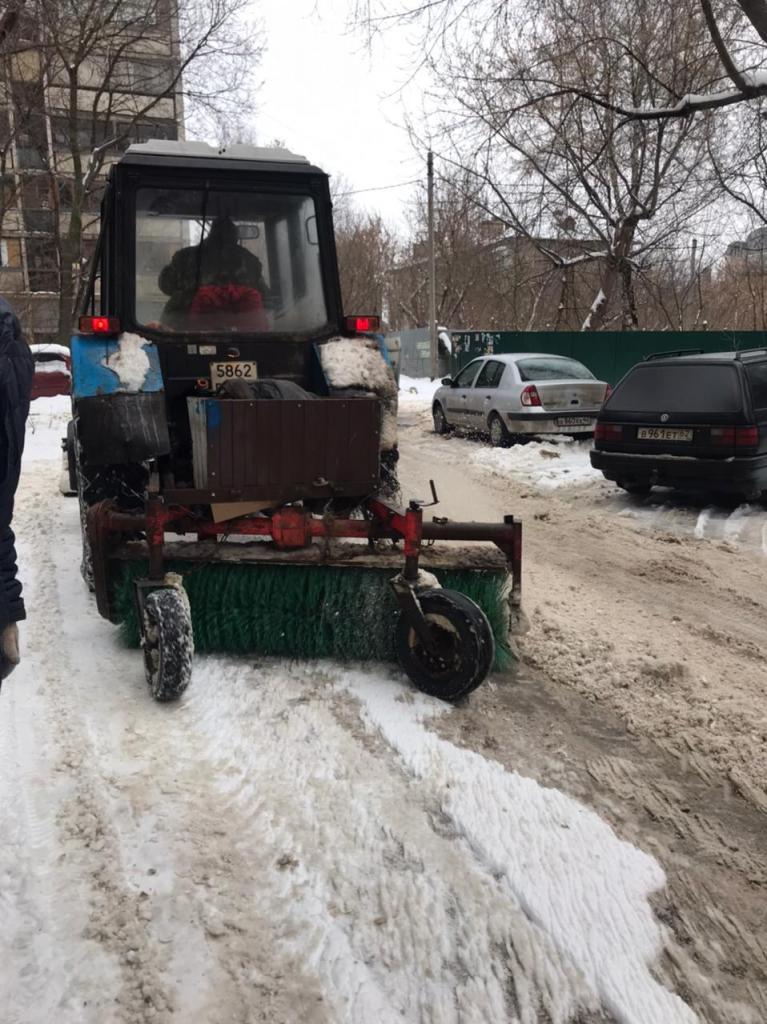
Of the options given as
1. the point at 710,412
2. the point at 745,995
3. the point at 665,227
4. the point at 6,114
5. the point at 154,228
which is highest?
the point at 6,114

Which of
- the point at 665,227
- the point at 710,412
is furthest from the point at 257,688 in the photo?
the point at 665,227

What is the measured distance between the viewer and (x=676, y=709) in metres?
3.85

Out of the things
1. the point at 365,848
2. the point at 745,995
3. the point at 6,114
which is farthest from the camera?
the point at 6,114

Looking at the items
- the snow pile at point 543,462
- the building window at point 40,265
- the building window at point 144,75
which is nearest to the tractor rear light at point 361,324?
the snow pile at point 543,462

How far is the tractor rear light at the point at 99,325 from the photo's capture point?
4.51 metres

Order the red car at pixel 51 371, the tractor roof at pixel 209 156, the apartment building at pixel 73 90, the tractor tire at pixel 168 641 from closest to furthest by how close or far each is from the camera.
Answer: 1. the tractor tire at pixel 168 641
2. the tractor roof at pixel 209 156
3. the apartment building at pixel 73 90
4. the red car at pixel 51 371

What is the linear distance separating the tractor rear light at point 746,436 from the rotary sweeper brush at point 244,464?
4271 mm

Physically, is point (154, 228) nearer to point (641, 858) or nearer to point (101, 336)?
point (101, 336)

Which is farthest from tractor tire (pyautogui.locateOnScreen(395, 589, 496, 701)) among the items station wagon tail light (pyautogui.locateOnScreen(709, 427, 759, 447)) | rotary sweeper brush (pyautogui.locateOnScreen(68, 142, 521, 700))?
station wagon tail light (pyautogui.locateOnScreen(709, 427, 759, 447))

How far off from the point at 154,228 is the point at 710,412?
218 inches

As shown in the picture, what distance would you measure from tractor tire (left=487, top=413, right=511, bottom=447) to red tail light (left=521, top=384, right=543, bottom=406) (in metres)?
0.61

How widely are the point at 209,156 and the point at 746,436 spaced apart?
551 centimetres

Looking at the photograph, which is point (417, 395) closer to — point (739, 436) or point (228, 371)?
point (739, 436)

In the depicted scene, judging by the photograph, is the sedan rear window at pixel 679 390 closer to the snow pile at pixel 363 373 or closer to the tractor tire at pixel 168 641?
the snow pile at pixel 363 373
